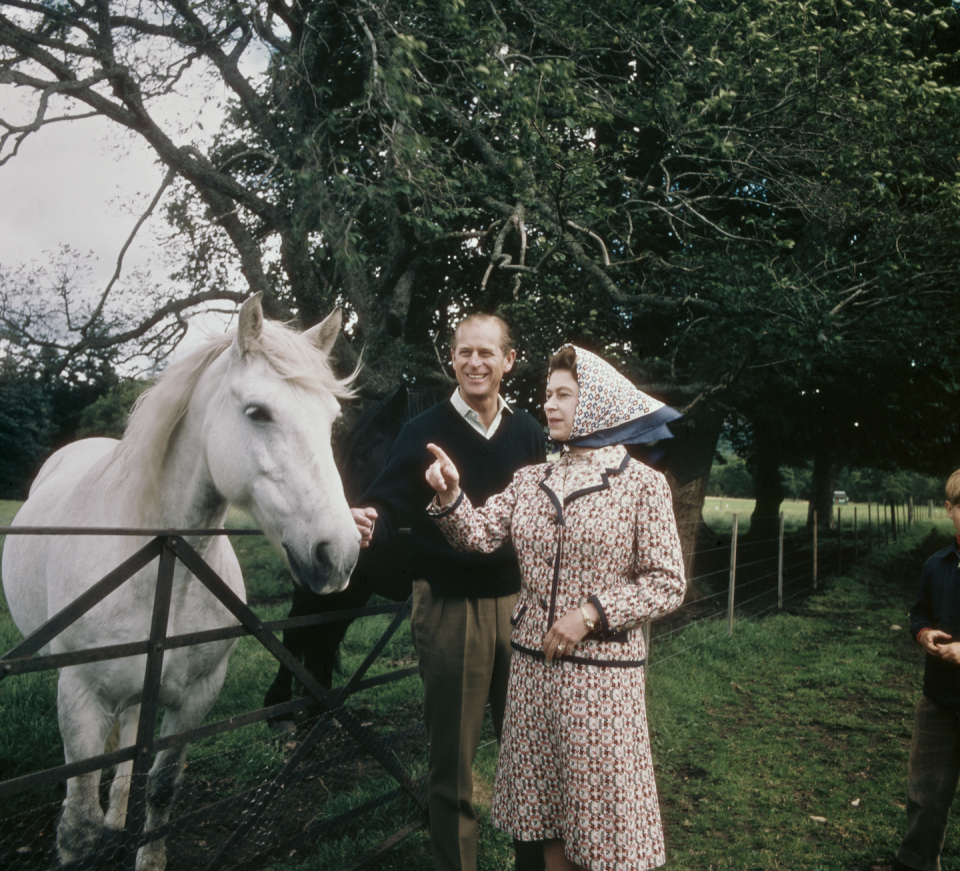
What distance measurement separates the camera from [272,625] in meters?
2.52

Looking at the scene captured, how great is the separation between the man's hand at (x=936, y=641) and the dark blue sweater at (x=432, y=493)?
6.01 ft

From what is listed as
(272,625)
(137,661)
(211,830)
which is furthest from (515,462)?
(211,830)

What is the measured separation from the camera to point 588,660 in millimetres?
1902

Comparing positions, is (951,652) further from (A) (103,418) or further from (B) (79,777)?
(A) (103,418)

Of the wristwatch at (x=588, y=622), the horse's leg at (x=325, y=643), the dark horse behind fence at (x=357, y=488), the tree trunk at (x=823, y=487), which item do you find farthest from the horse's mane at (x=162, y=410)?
the tree trunk at (x=823, y=487)

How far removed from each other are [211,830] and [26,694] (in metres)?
2.14

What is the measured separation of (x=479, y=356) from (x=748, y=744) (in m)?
4.02

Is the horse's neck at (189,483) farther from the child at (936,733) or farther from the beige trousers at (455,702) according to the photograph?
the child at (936,733)

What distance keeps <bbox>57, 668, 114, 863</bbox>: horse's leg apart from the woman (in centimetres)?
150

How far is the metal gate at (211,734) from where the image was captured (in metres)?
1.92

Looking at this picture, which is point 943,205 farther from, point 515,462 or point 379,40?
point 515,462

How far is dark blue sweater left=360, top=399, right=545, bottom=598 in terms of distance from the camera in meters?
2.35

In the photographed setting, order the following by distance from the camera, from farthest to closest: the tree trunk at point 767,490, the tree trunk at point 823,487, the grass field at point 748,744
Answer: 1. the tree trunk at point 823,487
2. the tree trunk at point 767,490
3. the grass field at point 748,744

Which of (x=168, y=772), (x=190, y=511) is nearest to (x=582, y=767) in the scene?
(x=190, y=511)
